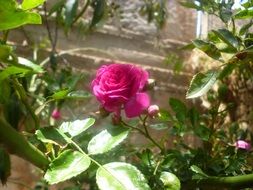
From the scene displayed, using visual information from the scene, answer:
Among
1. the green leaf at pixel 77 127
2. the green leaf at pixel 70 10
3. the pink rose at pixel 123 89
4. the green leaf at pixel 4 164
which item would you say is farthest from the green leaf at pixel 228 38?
the green leaf at pixel 70 10

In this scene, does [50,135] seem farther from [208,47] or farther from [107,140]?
[208,47]

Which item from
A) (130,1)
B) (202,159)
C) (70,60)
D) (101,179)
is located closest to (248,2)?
(202,159)

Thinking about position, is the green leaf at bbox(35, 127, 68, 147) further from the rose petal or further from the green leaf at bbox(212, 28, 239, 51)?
the green leaf at bbox(212, 28, 239, 51)

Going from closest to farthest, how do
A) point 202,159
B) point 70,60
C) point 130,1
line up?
1. point 202,159
2. point 70,60
3. point 130,1

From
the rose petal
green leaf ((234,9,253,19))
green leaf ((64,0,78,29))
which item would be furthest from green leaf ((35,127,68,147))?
green leaf ((64,0,78,29))

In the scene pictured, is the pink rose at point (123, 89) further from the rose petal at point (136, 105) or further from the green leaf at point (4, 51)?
the green leaf at point (4, 51)

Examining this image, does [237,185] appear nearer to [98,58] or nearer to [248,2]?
[248,2]
